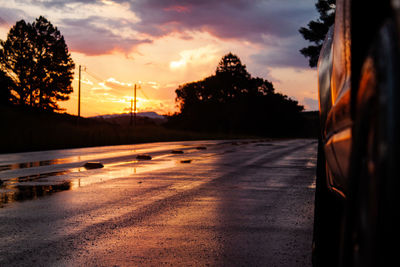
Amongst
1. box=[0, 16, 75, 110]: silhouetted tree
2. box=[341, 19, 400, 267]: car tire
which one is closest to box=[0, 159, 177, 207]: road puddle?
box=[341, 19, 400, 267]: car tire

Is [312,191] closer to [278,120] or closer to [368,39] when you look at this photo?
[368,39]

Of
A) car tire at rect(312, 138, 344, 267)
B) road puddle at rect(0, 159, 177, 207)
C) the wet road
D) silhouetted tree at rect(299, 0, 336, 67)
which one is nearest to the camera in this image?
car tire at rect(312, 138, 344, 267)

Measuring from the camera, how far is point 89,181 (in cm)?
994

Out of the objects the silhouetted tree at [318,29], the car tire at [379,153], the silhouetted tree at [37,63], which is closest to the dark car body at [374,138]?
the car tire at [379,153]

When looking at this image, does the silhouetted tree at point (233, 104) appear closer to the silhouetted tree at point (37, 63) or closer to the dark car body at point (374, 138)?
the silhouetted tree at point (37, 63)

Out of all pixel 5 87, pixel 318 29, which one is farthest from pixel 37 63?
pixel 318 29

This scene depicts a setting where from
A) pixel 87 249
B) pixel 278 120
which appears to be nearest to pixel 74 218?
pixel 87 249

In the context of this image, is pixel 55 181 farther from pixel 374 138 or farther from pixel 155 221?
pixel 374 138

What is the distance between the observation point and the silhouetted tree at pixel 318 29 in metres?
37.5

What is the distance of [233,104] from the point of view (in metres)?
97.6

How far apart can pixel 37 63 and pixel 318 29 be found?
39.2 metres

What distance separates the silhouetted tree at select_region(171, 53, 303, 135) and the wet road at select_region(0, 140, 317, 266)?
284 ft

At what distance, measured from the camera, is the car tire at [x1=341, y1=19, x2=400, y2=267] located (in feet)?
3.11

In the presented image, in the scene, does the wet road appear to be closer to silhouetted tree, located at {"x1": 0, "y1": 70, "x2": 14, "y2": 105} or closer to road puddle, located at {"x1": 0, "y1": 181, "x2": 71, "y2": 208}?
road puddle, located at {"x1": 0, "y1": 181, "x2": 71, "y2": 208}
